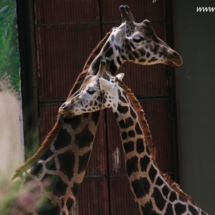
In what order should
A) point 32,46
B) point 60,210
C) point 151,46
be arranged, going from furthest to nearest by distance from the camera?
point 32,46 < point 151,46 < point 60,210

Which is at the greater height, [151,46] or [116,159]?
[151,46]

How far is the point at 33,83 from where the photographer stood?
627cm

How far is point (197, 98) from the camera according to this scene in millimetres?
6305

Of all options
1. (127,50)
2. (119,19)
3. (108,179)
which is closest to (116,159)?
(108,179)

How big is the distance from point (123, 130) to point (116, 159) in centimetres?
232

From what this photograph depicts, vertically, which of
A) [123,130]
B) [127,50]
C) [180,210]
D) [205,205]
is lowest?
[205,205]

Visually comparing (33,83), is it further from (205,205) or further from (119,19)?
(205,205)

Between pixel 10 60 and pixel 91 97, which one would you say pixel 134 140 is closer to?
pixel 91 97

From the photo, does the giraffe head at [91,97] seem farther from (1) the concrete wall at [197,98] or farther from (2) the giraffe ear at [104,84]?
(1) the concrete wall at [197,98]

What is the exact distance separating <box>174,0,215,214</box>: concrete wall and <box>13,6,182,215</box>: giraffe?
2.08m

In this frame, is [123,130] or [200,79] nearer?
[123,130]

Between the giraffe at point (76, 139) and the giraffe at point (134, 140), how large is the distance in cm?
12

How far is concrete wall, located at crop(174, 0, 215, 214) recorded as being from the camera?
6285 mm

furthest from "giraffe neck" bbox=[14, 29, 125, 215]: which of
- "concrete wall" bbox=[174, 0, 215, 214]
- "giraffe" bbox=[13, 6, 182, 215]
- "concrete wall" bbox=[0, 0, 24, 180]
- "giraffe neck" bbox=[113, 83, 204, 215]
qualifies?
"concrete wall" bbox=[174, 0, 215, 214]
